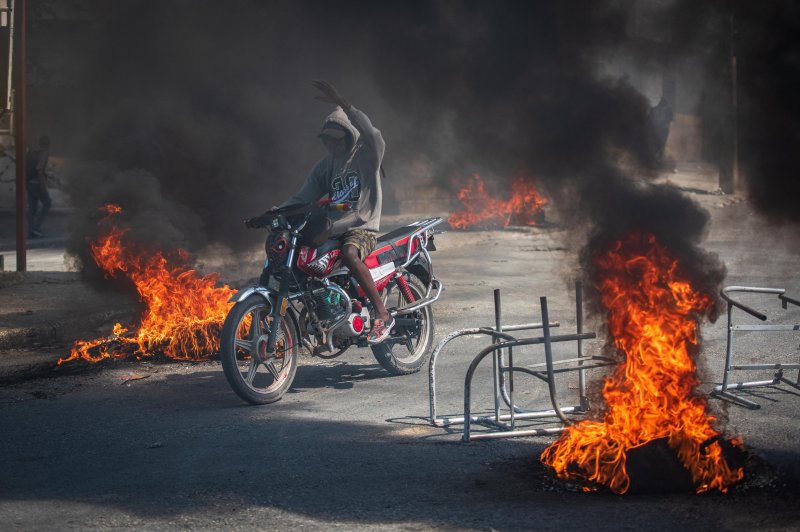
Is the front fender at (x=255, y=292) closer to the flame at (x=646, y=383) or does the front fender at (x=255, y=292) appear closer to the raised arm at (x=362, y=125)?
the raised arm at (x=362, y=125)

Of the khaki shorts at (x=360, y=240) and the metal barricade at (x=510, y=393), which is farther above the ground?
the khaki shorts at (x=360, y=240)

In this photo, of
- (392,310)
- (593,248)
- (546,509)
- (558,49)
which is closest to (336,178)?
(392,310)

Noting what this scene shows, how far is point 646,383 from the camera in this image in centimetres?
477

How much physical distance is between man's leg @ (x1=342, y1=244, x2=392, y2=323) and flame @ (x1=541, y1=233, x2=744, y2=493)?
2252 mm

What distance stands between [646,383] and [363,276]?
9.03 ft

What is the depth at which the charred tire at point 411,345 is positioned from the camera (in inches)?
289

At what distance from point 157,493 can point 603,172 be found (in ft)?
10.3

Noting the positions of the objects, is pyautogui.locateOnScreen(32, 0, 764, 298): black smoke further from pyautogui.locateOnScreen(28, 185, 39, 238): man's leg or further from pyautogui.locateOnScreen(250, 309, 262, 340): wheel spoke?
pyautogui.locateOnScreen(28, 185, 39, 238): man's leg

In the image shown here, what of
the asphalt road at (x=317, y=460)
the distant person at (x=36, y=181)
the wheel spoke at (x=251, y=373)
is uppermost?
the distant person at (x=36, y=181)

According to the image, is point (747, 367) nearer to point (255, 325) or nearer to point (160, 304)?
point (255, 325)

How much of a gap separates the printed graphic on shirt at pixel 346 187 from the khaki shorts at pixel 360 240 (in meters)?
0.26

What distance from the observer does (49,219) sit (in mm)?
20375

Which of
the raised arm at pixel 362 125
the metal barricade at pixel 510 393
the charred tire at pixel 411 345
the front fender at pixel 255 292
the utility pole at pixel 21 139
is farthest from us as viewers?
the utility pole at pixel 21 139

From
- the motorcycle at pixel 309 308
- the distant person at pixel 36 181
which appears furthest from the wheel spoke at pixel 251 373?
the distant person at pixel 36 181
